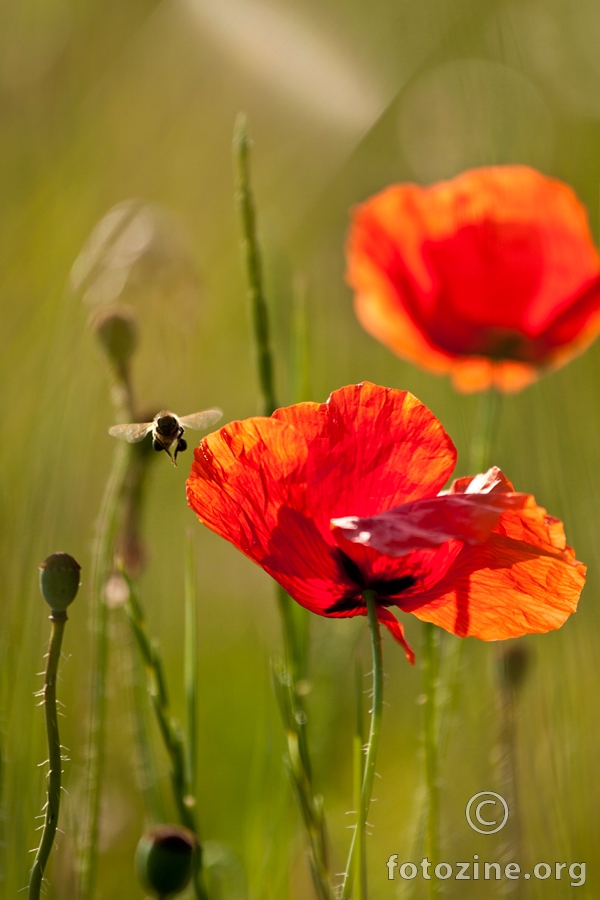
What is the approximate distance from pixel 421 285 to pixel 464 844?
480mm

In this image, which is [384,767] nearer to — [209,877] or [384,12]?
[209,877]

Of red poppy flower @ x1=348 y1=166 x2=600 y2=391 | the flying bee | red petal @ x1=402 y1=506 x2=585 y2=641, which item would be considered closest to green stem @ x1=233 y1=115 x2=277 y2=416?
the flying bee

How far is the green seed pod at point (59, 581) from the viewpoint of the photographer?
0.31 meters

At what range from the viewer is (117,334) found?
0.53m

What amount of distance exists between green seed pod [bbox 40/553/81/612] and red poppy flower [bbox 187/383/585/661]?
58 millimetres

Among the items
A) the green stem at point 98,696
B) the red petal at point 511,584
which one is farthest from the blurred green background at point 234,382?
the red petal at point 511,584

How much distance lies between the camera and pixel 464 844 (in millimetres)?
780

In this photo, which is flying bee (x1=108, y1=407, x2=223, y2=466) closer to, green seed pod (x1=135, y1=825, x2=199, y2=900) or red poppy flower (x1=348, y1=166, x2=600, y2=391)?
green seed pod (x1=135, y1=825, x2=199, y2=900)

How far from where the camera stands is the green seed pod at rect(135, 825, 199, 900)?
346 millimetres

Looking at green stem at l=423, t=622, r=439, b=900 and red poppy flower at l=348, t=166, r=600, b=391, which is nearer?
green stem at l=423, t=622, r=439, b=900

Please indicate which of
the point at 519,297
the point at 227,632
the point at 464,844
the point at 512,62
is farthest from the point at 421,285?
the point at 227,632

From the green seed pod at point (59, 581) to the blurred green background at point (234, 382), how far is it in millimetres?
156

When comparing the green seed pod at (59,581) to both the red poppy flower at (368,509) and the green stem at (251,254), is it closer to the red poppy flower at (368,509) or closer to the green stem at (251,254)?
the red poppy flower at (368,509)

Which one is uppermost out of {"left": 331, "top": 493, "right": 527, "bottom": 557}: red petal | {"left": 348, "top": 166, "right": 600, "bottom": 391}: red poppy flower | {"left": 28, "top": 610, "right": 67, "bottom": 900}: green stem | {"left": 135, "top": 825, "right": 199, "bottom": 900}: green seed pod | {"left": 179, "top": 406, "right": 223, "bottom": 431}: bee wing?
{"left": 348, "top": 166, "right": 600, "bottom": 391}: red poppy flower
